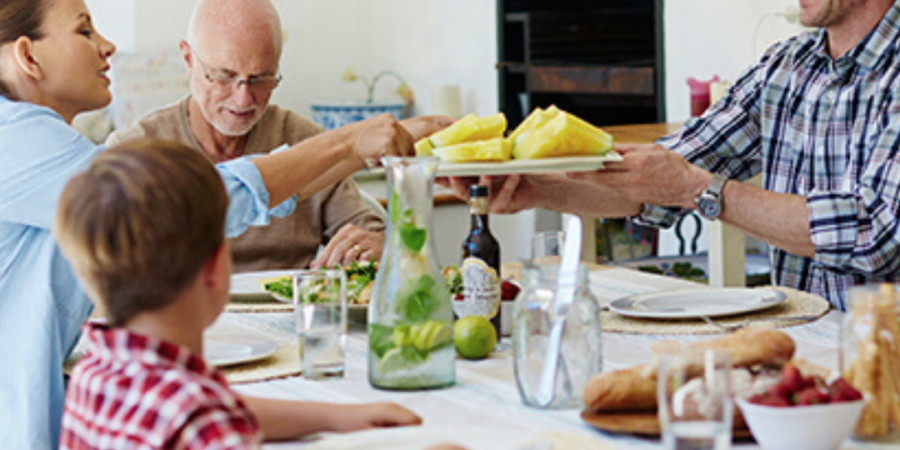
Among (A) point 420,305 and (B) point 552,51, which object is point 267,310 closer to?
(A) point 420,305

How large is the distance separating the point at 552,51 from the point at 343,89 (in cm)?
215

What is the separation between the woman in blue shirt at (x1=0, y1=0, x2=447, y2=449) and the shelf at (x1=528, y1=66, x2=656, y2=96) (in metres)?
3.42

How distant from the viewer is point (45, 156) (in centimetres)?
170

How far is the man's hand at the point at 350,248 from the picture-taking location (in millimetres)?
2156

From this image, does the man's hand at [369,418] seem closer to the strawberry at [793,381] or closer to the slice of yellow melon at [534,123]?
the strawberry at [793,381]

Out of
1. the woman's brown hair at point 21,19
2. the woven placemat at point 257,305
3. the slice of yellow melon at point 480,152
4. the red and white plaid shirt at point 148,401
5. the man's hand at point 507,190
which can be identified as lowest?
the woven placemat at point 257,305

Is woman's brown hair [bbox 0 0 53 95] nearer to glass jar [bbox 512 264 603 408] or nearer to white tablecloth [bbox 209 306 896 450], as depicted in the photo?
white tablecloth [bbox 209 306 896 450]

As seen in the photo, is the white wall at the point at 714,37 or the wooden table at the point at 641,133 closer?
the wooden table at the point at 641,133

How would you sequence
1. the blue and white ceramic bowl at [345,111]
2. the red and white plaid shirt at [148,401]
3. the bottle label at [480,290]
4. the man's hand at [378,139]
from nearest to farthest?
the red and white plaid shirt at [148,401] → the bottle label at [480,290] → the man's hand at [378,139] → the blue and white ceramic bowl at [345,111]

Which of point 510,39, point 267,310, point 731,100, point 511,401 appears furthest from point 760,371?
point 510,39

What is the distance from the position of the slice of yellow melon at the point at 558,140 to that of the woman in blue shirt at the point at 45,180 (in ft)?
0.93

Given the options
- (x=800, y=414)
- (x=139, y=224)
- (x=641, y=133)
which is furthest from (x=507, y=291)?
(x=641, y=133)

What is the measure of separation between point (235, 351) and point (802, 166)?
1213mm

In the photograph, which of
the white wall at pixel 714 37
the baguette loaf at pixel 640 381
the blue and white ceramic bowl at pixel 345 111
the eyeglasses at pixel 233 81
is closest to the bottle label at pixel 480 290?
the baguette loaf at pixel 640 381
